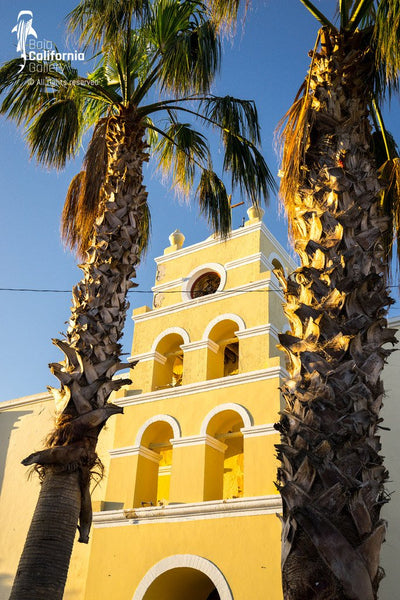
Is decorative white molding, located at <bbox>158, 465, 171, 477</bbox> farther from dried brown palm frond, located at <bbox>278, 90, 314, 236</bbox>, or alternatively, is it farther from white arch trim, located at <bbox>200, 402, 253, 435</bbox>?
dried brown palm frond, located at <bbox>278, 90, 314, 236</bbox>

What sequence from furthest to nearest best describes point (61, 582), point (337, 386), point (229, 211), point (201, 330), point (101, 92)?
1. point (201, 330)
2. point (229, 211)
3. point (101, 92)
4. point (61, 582)
5. point (337, 386)

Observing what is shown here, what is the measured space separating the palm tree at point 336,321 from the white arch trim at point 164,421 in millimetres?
8917

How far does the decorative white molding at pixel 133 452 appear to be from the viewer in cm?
1452

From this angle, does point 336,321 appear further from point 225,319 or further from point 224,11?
point 225,319

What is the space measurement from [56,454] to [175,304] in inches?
441

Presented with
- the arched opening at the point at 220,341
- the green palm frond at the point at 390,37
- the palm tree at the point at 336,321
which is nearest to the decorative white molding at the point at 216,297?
the arched opening at the point at 220,341

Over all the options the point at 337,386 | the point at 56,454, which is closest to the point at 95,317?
the point at 56,454

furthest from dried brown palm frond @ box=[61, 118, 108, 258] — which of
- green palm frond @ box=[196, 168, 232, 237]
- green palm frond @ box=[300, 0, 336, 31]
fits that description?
green palm frond @ box=[300, 0, 336, 31]

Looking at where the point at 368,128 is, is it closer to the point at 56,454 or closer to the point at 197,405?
the point at 56,454

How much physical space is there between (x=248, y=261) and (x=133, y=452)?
5946 mm

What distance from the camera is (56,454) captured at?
5367 millimetres

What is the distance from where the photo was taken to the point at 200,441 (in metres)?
13.7

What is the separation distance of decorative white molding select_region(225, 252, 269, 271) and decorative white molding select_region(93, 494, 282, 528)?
21.0ft

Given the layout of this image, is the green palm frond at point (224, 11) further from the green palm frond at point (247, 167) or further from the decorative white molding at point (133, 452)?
the decorative white molding at point (133, 452)
